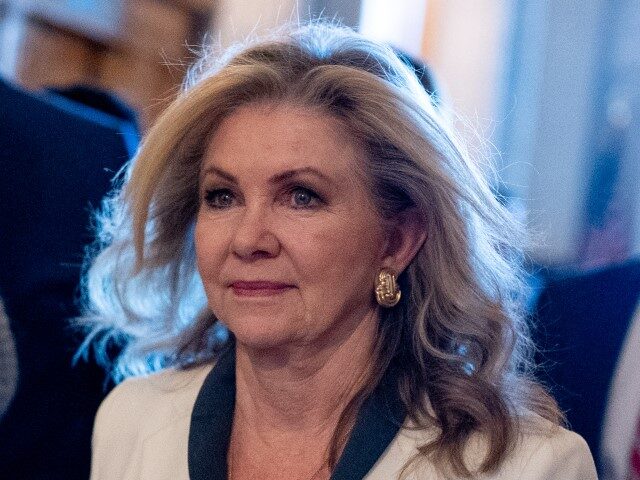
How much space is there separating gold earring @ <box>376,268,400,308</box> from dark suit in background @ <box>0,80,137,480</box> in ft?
2.41

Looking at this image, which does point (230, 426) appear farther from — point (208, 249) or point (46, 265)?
point (46, 265)

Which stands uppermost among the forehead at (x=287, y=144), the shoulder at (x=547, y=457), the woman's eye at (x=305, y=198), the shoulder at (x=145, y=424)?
the forehead at (x=287, y=144)

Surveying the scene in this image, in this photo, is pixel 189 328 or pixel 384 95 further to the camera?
pixel 189 328

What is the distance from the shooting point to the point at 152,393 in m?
2.08

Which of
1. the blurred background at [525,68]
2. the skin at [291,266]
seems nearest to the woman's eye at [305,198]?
the skin at [291,266]

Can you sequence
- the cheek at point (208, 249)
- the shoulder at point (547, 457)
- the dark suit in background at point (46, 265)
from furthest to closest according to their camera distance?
the dark suit in background at point (46, 265), the cheek at point (208, 249), the shoulder at point (547, 457)

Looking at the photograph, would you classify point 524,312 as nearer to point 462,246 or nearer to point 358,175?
point 462,246

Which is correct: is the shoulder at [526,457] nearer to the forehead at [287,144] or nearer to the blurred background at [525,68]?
the forehead at [287,144]

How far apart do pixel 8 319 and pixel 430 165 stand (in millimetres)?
941

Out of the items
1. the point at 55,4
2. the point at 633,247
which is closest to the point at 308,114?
the point at 633,247

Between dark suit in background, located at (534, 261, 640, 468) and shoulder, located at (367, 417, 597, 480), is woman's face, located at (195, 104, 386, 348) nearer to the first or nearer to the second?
shoulder, located at (367, 417, 597, 480)

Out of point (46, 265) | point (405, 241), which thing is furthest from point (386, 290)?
point (46, 265)

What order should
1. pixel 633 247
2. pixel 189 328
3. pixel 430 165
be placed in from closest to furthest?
pixel 430 165, pixel 189 328, pixel 633 247

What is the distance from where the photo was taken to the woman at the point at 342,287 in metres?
1.76
